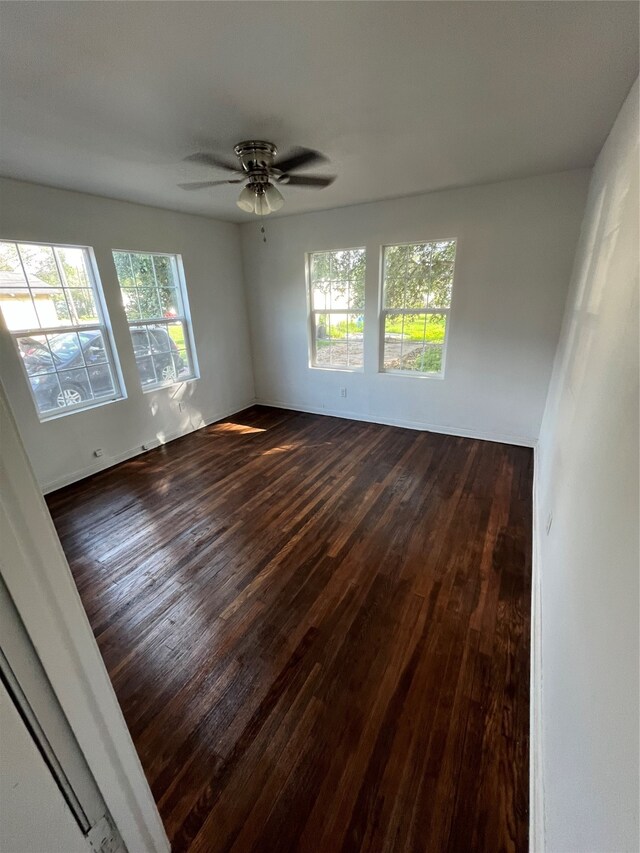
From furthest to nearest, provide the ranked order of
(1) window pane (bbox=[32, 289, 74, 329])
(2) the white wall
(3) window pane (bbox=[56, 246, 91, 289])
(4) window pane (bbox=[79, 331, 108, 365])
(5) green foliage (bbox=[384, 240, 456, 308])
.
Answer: (5) green foliage (bbox=[384, 240, 456, 308]) → (4) window pane (bbox=[79, 331, 108, 365]) → (3) window pane (bbox=[56, 246, 91, 289]) → (1) window pane (bbox=[32, 289, 74, 329]) → (2) the white wall

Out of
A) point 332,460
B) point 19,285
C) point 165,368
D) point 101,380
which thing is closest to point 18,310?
point 19,285

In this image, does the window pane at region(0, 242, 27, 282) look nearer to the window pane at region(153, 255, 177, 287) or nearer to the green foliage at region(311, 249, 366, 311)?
the window pane at region(153, 255, 177, 287)

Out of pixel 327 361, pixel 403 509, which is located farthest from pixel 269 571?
pixel 327 361

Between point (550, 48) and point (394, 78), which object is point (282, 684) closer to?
point (394, 78)

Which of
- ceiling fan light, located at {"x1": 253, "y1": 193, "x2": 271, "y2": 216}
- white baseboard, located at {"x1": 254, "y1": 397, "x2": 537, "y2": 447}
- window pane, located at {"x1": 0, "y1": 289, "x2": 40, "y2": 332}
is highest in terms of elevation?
ceiling fan light, located at {"x1": 253, "y1": 193, "x2": 271, "y2": 216}

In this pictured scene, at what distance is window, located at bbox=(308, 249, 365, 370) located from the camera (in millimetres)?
4125

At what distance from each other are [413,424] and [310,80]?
131 inches

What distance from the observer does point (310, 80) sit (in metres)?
1.57

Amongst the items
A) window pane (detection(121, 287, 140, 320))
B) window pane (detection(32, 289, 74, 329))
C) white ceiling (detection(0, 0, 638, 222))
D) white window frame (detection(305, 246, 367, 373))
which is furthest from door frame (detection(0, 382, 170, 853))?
white window frame (detection(305, 246, 367, 373))

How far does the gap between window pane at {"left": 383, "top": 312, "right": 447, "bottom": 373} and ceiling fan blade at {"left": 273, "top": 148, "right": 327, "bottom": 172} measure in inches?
78.5

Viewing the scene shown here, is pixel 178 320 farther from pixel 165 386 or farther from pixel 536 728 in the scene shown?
pixel 536 728

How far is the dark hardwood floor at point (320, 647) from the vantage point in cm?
117

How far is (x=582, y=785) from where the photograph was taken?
0.82 metres

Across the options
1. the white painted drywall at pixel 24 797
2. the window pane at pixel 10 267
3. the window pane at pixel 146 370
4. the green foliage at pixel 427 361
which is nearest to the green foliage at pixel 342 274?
the green foliage at pixel 427 361
